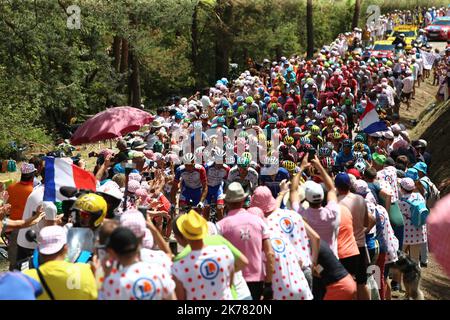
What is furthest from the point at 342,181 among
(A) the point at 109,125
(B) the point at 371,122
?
(A) the point at 109,125

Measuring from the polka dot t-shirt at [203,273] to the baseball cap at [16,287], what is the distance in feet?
3.92

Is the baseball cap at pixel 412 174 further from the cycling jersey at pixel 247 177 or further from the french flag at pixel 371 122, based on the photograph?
the french flag at pixel 371 122

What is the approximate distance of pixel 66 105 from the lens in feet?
101

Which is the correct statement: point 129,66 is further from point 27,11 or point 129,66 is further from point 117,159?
point 117,159

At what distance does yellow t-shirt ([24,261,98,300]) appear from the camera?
18.6 feet

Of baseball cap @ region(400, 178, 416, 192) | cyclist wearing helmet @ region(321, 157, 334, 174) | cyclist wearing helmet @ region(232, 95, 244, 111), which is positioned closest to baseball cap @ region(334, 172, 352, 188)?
baseball cap @ region(400, 178, 416, 192)

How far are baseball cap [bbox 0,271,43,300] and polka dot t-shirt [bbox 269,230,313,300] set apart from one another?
243 cm

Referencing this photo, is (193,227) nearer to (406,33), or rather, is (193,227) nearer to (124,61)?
(124,61)

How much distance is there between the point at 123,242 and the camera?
5.39 m

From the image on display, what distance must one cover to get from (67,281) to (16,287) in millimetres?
547

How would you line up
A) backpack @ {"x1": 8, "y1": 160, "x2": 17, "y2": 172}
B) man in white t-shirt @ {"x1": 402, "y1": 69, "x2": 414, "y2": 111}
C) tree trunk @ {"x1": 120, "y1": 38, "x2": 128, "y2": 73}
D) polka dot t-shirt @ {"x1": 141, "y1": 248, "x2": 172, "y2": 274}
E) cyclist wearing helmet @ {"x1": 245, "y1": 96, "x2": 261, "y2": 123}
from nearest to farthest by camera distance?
polka dot t-shirt @ {"x1": 141, "y1": 248, "x2": 172, "y2": 274}, cyclist wearing helmet @ {"x1": 245, "y1": 96, "x2": 261, "y2": 123}, backpack @ {"x1": 8, "y1": 160, "x2": 17, "y2": 172}, man in white t-shirt @ {"x1": 402, "y1": 69, "x2": 414, "y2": 111}, tree trunk @ {"x1": 120, "y1": 38, "x2": 128, "y2": 73}

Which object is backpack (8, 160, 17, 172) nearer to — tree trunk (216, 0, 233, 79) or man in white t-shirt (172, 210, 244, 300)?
man in white t-shirt (172, 210, 244, 300)

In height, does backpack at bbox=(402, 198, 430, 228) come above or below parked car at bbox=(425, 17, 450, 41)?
below

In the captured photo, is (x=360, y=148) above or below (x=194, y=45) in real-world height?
below
